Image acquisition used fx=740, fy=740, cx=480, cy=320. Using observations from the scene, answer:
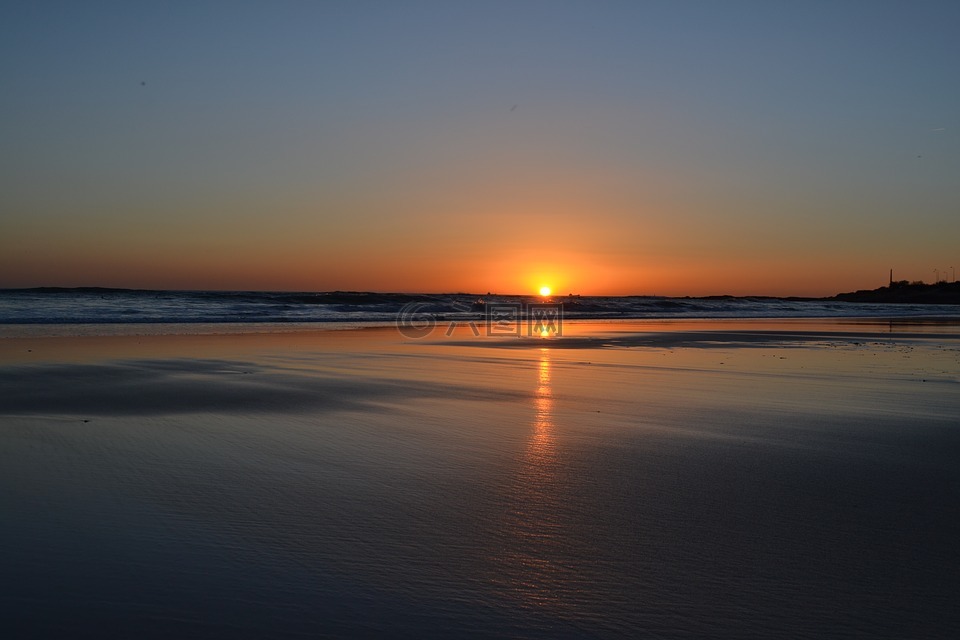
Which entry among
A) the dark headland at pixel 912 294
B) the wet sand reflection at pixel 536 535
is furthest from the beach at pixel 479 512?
the dark headland at pixel 912 294

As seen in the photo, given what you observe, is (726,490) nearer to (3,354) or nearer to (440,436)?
(440,436)

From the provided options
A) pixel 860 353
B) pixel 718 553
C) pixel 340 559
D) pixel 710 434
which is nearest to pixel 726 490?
pixel 718 553

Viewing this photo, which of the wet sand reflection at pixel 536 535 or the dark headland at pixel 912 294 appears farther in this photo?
the dark headland at pixel 912 294

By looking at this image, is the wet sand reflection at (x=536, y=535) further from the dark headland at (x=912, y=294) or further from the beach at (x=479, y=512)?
the dark headland at (x=912, y=294)

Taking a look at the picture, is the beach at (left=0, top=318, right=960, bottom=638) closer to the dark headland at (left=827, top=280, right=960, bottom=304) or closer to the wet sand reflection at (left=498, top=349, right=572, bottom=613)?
the wet sand reflection at (left=498, top=349, right=572, bottom=613)

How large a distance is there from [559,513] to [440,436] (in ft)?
7.01

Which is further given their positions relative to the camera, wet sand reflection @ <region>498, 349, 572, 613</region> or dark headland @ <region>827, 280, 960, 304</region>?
dark headland @ <region>827, 280, 960, 304</region>

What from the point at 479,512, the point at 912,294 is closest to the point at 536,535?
the point at 479,512

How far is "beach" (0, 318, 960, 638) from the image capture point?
2.71 m

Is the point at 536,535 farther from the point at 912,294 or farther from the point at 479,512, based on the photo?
the point at 912,294

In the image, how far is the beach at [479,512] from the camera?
2.71 metres

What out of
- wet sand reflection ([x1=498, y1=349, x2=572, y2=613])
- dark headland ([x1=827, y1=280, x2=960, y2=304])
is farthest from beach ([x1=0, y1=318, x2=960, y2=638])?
dark headland ([x1=827, y1=280, x2=960, y2=304])

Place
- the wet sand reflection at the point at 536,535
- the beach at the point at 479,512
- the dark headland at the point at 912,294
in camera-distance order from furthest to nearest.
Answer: the dark headland at the point at 912,294 < the wet sand reflection at the point at 536,535 < the beach at the point at 479,512

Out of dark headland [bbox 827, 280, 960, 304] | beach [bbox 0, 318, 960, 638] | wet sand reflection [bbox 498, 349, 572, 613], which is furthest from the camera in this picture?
dark headland [bbox 827, 280, 960, 304]
